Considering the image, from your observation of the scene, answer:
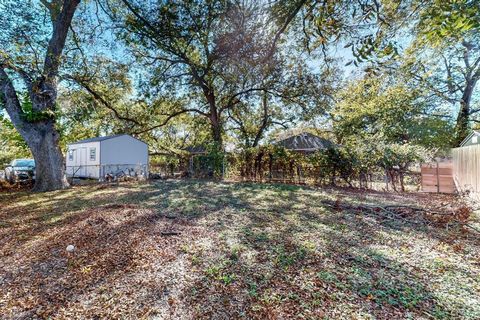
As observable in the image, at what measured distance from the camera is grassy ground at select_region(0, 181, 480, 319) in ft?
6.36

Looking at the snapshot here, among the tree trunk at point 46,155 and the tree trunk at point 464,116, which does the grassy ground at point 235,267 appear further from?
the tree trunk at point 464,116

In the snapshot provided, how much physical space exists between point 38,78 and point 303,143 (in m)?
10.3

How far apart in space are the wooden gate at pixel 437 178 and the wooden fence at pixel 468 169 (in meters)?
0.23

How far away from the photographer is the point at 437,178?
8.14 meters

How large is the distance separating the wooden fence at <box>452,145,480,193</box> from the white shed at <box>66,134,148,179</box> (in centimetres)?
1315

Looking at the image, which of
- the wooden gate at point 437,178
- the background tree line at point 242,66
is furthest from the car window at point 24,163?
the wooden gate at point 437,178

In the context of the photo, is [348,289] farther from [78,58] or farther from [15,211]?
[78,58]

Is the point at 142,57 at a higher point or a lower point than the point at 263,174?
higher

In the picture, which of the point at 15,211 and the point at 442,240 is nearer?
the point at 442,240

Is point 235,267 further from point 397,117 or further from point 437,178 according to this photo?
point 397,117

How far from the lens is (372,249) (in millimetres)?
3053

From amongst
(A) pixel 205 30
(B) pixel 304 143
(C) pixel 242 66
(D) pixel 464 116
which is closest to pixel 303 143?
(B) pixel 304 143

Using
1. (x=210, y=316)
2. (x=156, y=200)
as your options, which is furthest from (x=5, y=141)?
(x=210, y=316)

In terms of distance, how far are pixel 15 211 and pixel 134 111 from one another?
33.9 ft
